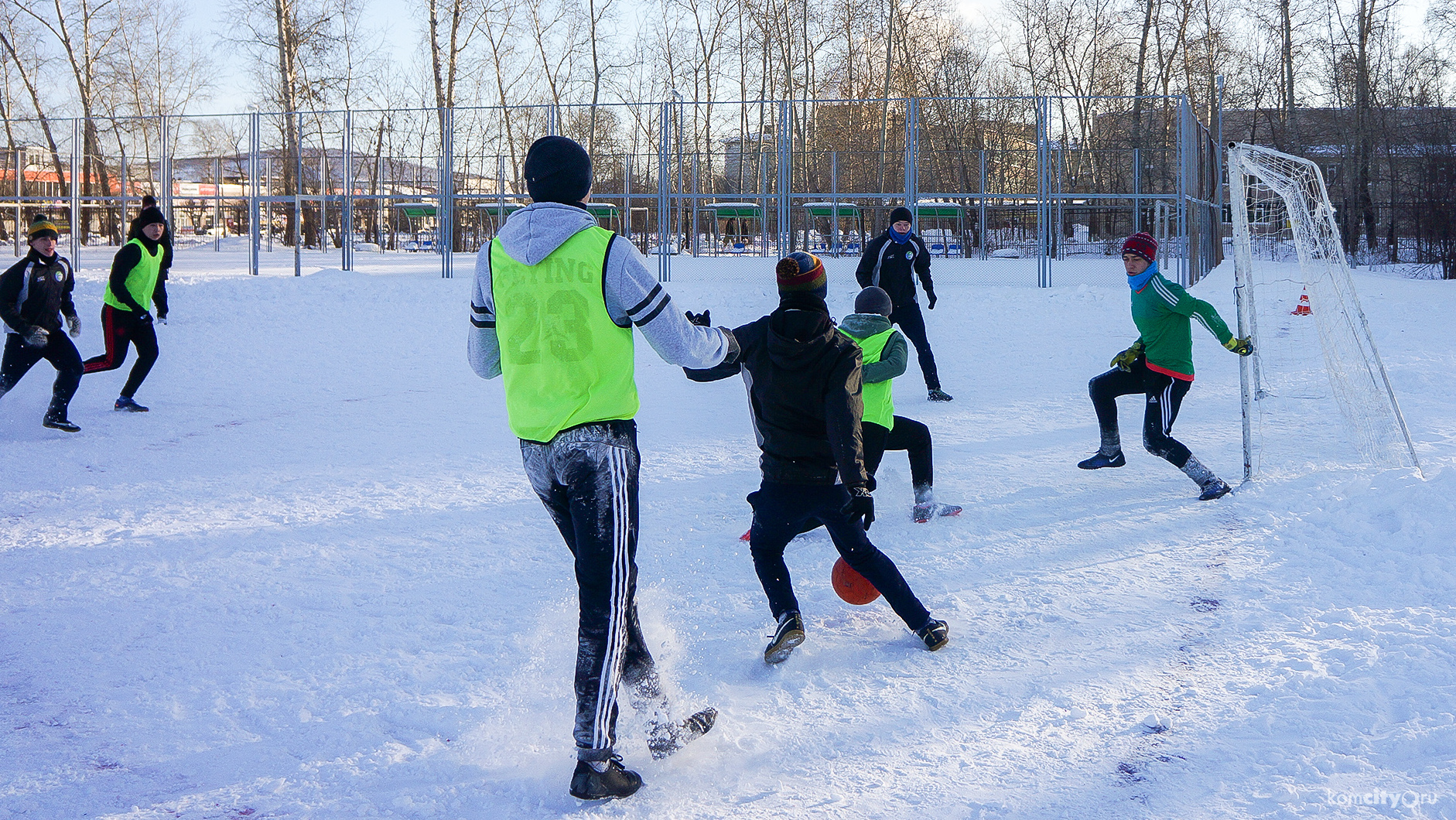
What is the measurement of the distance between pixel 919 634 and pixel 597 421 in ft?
5.38

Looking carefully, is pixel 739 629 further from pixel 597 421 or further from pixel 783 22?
pixel 783 22

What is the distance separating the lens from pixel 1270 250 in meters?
11.7

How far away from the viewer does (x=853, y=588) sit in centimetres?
409

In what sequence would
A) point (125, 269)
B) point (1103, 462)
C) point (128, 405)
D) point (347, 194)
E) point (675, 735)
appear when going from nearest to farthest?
point (675, 735) < point (1103, 462) < point (125, 269) < point (128, 405) < point (347, 194)

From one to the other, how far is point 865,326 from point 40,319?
636 centimetres

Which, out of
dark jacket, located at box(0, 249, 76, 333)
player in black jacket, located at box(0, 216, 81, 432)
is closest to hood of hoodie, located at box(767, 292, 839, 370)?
player in black jacket, located at box(0, 216, 81, 432)

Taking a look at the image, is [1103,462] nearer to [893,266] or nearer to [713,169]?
[893,266]

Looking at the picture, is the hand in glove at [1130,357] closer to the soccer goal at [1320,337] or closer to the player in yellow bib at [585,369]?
the soccer goal at [1320,337]

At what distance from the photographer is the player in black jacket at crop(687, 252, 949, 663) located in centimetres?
349

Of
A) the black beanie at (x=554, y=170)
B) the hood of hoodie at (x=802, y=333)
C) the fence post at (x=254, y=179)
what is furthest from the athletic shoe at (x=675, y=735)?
the fence post at (x=254, y=179)

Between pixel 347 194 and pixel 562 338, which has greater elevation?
pixel 347 194

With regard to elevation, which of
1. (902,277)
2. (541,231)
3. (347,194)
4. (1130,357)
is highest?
(347,194)

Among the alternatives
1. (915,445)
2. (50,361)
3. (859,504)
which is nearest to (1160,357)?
(915,445)

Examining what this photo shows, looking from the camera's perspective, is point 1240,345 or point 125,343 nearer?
point 1240,345
